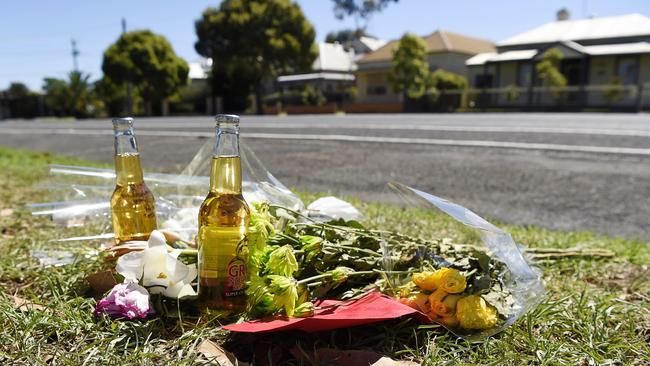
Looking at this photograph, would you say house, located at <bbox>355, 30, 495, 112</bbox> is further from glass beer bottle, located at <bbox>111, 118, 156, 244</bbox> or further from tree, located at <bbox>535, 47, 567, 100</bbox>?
→ glass beer bottle, located at <bbox>111, 118, 156, 244</bbox>

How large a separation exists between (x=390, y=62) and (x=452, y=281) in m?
33.7

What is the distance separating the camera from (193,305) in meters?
1.43

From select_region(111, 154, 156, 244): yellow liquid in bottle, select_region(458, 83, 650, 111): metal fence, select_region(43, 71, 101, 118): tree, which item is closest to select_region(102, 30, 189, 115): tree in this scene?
select_region(43, 71, 101, 118): tree

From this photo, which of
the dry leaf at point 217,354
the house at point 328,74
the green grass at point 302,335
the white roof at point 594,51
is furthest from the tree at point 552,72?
the dry leaf at point 217,354

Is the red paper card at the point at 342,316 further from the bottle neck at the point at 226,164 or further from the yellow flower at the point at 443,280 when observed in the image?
the bottle neck at the point at 226,164

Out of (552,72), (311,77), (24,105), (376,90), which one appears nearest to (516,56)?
(552,72)

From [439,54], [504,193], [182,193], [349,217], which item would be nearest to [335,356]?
[349,217]

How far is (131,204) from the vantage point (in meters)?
1.58

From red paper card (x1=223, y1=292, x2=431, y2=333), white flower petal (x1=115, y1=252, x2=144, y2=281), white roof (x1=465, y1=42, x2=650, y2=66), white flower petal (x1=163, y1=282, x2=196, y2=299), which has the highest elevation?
white roof (x1=465, y1=42, x2=650, y2=66)

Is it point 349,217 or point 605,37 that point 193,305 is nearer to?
point 349,217

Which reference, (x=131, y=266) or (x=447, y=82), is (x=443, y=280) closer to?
(x=131, y=266)

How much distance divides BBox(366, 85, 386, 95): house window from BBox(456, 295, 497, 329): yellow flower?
3444 centimetres

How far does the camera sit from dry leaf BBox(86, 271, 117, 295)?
150 centimetres

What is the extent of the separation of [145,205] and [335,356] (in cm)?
83
